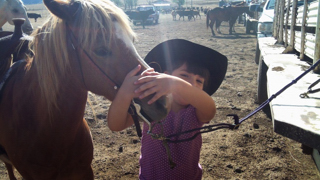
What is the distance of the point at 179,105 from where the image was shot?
5.52 feet

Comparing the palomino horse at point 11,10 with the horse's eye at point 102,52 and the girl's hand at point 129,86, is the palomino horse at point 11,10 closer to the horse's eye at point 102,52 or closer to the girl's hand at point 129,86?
the horse's eye at point 102,52

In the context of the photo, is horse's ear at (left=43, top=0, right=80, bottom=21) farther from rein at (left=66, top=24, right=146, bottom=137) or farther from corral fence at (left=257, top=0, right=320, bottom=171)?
corral fence at (left=257, top=0, right=320, bottom=171)

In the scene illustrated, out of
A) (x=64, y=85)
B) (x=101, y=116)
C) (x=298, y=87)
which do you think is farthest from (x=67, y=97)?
(x=101, y=116)

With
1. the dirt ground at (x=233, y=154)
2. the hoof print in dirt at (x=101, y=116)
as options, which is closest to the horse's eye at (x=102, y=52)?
the dirt ground at (x=233, y=154)

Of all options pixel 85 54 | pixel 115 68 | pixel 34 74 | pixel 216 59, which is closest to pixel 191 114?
pixel 216 59

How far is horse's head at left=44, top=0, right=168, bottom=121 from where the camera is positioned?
1349 mm

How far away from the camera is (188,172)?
1.67 meters

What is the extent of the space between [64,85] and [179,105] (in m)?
0.75

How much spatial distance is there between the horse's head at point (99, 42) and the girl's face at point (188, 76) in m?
0.39

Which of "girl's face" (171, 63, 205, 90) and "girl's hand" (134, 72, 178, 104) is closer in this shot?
"girl's hand" (134, 72, 178, 104)

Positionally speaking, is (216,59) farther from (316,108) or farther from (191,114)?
(316,108)

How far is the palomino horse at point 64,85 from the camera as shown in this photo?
4.47ft

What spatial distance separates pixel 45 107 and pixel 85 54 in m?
0.54

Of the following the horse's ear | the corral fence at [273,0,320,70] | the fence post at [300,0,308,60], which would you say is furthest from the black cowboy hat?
the fence post at [300,0,308,60]
